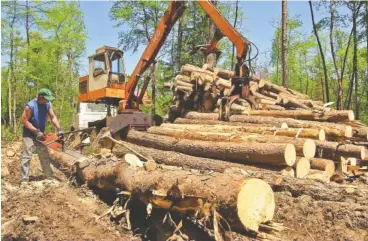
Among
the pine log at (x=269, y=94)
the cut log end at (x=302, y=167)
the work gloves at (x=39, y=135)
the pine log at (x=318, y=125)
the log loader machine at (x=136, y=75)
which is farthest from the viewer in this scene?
the pine log at (x=269, y=94)

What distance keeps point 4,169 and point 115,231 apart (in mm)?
4277

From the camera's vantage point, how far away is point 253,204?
13.3 feet

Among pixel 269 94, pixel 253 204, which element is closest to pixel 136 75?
pixel 269 94

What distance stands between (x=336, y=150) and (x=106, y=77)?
6.99 meters

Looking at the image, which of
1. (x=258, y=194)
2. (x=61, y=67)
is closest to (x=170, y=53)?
(x=61, y=67)

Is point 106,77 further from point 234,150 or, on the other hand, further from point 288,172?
point 288,172

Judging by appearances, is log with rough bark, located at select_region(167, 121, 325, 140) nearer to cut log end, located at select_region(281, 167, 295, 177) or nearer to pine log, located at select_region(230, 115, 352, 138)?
pine log, located at select_region(230, 115, 352, 138)

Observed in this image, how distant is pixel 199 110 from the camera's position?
10.7 m

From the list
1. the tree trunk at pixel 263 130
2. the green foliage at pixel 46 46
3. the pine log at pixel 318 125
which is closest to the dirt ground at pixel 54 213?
the tree trunk at pixel 263 130

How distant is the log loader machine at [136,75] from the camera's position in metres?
9.27

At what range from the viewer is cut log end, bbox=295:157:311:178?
6.74 m

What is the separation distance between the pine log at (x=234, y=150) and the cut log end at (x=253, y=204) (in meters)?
2.51

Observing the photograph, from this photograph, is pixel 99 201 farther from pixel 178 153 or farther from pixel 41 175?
pixel 41 175

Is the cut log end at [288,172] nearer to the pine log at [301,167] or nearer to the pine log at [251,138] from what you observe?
the pine log at [301,167]
